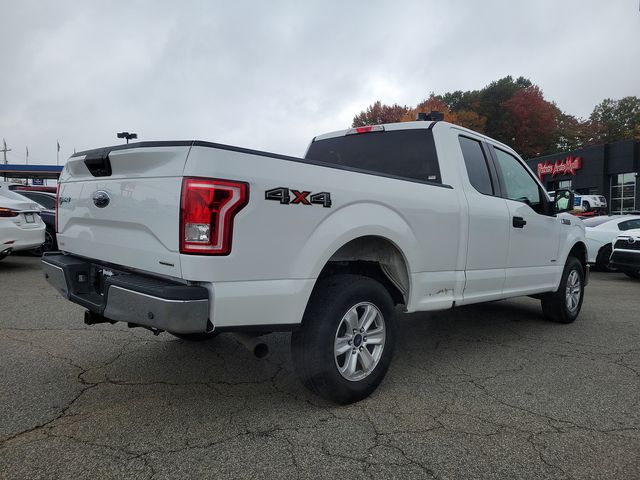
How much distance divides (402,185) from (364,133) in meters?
1.29

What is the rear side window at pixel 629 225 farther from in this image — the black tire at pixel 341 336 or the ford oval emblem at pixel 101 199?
the ford oval emblem at pixel 101 199

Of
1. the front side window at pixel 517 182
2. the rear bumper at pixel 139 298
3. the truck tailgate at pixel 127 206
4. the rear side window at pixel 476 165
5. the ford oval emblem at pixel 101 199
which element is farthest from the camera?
the front side window at pixel 517 182

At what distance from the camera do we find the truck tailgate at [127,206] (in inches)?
98.4

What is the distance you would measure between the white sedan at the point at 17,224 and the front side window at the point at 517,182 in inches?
300

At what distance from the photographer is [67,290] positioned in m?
3.12

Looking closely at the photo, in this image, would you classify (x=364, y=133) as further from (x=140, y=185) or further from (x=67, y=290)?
(x=67, y=290)

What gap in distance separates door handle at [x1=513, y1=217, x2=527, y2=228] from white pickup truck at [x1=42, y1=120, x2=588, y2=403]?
6 cm

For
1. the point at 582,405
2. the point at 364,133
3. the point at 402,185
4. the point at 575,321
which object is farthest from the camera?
the point at 575,321

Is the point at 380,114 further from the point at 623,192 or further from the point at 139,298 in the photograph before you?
the point at 139,298

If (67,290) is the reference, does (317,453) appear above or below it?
below

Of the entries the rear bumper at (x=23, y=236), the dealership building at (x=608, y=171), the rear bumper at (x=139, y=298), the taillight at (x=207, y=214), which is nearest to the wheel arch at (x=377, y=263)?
the taillight at (x=207, y=214)

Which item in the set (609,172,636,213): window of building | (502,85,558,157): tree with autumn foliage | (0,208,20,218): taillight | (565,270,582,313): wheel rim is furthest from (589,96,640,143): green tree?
(0,208,20,218): taillight

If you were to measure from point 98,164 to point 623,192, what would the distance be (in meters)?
37.4

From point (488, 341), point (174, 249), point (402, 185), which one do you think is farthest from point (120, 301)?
point (488, 341)
